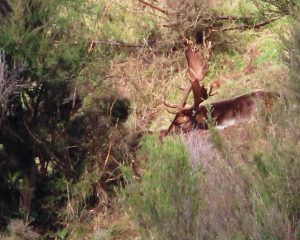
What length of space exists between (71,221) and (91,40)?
2441 millimetres

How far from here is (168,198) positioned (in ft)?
17.8

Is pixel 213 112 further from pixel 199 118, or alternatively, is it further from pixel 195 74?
pixel 195 74

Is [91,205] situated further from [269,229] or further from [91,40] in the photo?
[269,229]

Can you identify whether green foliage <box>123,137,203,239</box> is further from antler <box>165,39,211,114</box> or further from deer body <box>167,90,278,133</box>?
antler <box>165,39,211,114</box>

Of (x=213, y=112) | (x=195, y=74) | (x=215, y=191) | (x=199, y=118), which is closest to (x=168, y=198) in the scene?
(x=215, y=191)

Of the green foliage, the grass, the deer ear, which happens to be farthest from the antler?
the green foliage

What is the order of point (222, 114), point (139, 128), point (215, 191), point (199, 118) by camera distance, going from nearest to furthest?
point (215, 191) → point (139, 128) → point (199, 118) → point (222, 114)

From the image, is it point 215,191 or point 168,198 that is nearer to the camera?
point 168,198

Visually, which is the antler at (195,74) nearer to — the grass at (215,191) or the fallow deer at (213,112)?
the fallow deer at (213,112)

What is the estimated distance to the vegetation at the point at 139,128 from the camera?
5.46m

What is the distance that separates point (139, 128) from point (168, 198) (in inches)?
229

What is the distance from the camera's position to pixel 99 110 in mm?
10117

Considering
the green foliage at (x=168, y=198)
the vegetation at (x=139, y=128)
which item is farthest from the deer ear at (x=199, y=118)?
the green foliage at (x=168, y=198)

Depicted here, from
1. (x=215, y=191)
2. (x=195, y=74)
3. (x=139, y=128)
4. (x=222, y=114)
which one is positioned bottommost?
(x=139, y=128)
